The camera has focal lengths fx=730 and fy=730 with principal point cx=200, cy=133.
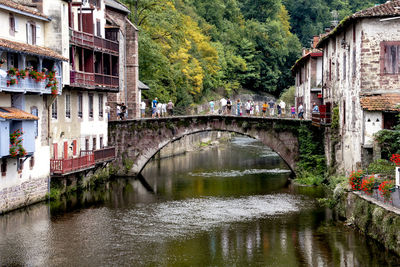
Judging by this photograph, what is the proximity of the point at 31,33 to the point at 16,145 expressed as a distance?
868 cm

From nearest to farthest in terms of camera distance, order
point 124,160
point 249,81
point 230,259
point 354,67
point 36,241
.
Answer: point 230,259 < point 36,241 < point 354,67 < point 124,160 < point 249,81

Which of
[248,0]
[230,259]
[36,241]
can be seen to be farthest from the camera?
[248,0]

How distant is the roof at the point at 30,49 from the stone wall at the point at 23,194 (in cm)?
819

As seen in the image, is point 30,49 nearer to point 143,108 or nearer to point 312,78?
point 143,108

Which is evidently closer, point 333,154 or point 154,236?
point 154,236

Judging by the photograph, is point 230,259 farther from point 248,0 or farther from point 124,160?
point 248,0

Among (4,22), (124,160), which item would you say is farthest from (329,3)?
(4,22)

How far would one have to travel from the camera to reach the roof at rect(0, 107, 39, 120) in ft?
136

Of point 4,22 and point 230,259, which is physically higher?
point 4,22

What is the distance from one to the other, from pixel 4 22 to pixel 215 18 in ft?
331

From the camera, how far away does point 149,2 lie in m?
82.1

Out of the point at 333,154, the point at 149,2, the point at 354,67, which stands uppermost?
the point at 149,2

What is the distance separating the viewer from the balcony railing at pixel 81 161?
50.2 m

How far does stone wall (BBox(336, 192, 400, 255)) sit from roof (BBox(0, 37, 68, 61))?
20689 millimetres
